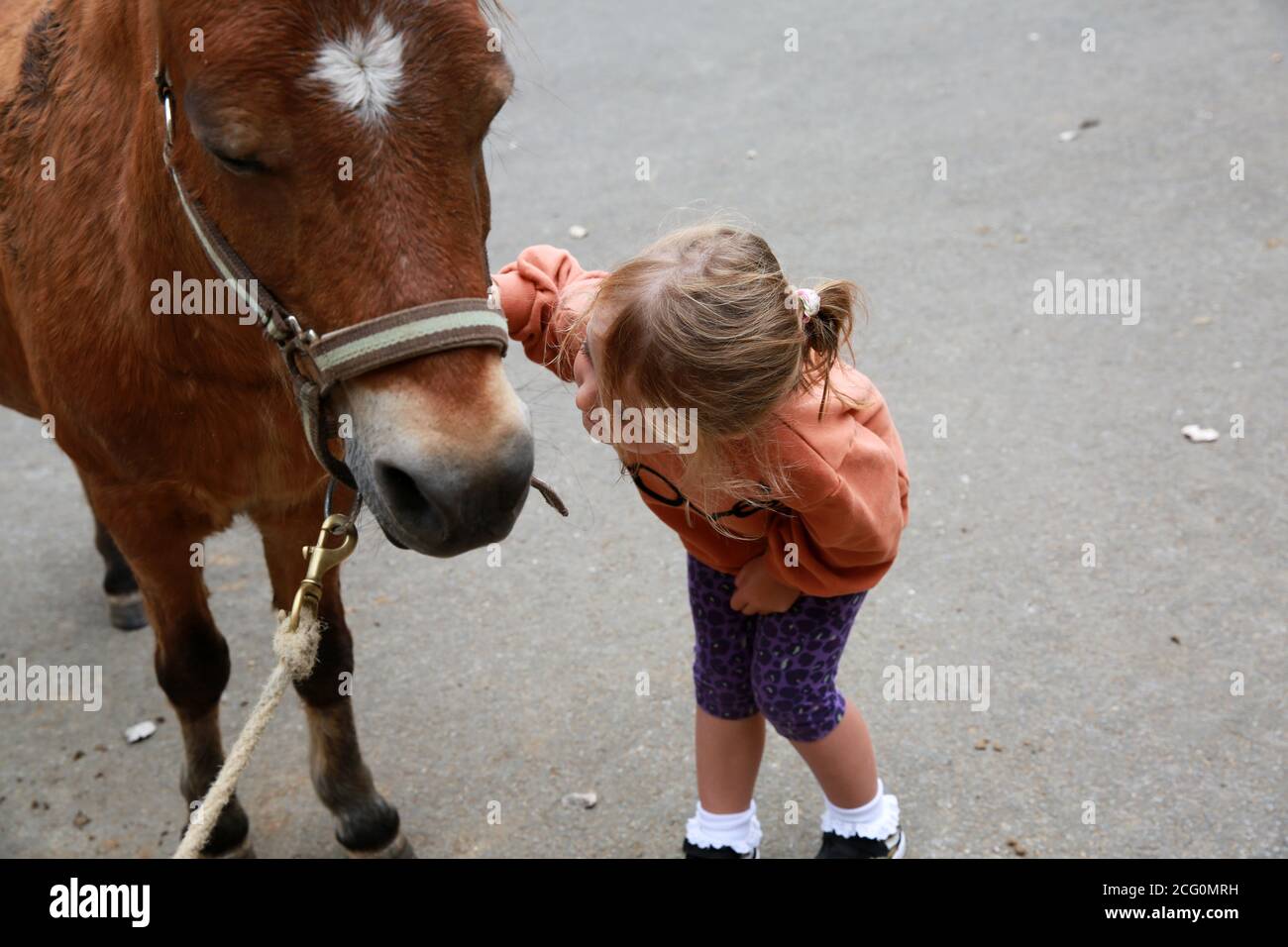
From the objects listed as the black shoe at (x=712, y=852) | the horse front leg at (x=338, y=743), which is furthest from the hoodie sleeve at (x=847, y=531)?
the horse front leg at (x=338, y=743)

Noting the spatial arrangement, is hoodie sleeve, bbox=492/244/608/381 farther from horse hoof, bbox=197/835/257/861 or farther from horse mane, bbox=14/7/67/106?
horse hoof, bbox=197/835/257/861

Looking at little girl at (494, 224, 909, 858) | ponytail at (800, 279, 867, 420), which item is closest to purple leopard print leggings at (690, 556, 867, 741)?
little girl at (494, 224, 909, 858)

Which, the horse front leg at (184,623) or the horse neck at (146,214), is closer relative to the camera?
the horse neck at (146,214)

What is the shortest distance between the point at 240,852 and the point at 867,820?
1.52 m

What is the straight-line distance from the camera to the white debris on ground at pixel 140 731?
3312 mm

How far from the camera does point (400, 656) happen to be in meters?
3.49

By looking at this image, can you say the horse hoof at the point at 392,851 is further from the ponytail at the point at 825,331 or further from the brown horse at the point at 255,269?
the ponytail at the point at 825,331

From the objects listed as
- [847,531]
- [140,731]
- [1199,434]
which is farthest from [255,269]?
[1199,434]

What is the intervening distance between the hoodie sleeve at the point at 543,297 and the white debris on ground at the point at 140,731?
1.76 m

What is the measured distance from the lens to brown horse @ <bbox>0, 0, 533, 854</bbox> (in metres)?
1.66

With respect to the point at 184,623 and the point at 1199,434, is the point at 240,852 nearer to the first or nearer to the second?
the point at 184,623

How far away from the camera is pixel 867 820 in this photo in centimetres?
257
